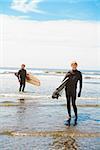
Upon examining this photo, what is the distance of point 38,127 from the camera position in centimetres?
1118

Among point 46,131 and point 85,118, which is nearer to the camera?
point 46,131

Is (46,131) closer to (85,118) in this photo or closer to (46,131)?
(46,131)

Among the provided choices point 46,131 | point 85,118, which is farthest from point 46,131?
point 85,118

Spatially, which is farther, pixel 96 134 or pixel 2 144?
pixel 96 134

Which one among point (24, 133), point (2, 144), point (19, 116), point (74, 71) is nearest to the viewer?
point (2, 144)

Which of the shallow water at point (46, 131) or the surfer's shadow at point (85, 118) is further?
the surfer's shadow at point (85, 118)

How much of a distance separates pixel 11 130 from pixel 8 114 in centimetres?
355

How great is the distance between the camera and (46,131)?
1048 cm

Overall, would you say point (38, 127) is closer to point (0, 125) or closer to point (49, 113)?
point (0, 125)

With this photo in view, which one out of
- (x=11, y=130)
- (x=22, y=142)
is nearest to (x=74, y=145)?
(x=22, y=142)

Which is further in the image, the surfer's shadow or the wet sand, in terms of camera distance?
the surfer's shadow

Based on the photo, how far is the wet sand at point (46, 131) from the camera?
870 centimetres

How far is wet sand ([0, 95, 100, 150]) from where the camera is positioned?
8.70 m

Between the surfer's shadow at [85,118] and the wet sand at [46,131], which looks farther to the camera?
the surfer's shadow at [85,118]
